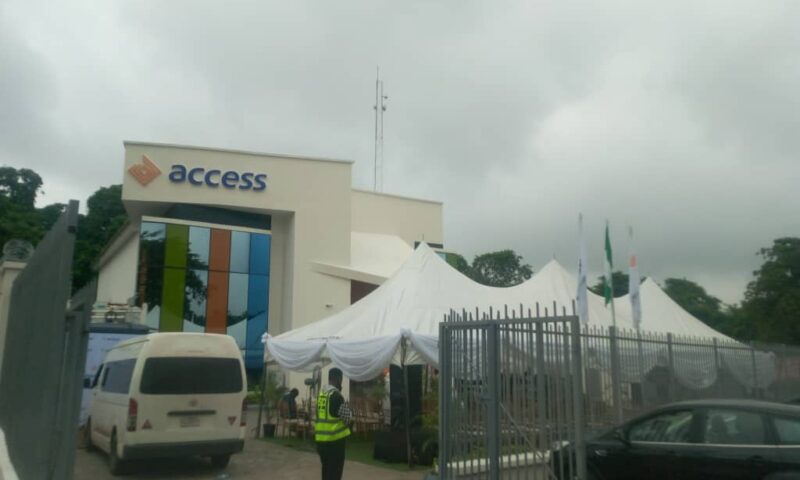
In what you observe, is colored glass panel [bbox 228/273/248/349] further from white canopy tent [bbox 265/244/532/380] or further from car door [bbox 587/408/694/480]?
car door [bbox 587/408/694/480]

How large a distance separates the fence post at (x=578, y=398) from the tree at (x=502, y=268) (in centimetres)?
5387

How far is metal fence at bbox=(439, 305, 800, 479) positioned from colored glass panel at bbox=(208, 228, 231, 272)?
76.5ft

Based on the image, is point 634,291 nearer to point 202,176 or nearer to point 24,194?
point 202,176

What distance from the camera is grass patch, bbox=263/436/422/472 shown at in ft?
42.7

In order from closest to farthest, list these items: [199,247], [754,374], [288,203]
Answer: [754,374], [199,247], [288,203]

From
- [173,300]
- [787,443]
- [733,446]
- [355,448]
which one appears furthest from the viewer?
[173,300]

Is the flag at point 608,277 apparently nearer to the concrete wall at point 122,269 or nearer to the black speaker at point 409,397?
the black speaker at point 409,397

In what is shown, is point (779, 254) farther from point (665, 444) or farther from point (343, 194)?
point (665, 444)

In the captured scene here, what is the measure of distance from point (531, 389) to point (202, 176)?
85.3ft

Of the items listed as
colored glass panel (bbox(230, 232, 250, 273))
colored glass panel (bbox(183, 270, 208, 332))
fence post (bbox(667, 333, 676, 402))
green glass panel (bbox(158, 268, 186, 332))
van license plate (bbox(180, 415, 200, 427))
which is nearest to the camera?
fence post (bbox(667, 333, 676, 402))

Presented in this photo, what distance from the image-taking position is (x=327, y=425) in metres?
8.92

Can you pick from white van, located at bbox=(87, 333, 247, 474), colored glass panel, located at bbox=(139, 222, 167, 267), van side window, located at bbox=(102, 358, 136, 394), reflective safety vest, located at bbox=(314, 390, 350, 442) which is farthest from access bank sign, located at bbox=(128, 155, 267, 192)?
reflective safety vest, located at bbox=(314, 390, 350, 442)

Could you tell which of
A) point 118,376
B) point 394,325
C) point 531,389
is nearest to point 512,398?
point 531,389

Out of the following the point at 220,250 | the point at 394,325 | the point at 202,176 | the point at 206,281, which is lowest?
the point at 394,325
